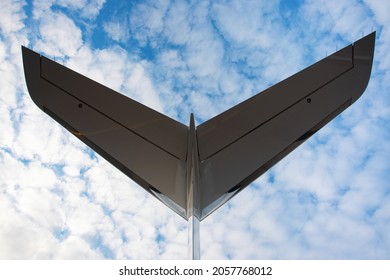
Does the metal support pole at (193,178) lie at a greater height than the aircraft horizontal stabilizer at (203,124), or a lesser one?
lesser

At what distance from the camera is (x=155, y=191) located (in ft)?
26.9

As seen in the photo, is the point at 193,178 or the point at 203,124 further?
the point at 203,124

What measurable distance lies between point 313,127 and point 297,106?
26.3 inches

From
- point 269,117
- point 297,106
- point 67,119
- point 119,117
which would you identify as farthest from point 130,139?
point 297,106

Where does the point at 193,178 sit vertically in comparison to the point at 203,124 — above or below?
below

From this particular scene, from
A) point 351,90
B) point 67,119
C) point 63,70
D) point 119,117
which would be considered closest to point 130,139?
point 119,117

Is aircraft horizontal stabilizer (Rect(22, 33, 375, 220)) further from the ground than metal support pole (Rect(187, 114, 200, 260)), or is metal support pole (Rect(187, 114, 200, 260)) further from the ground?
aircraft horizontal stabilizer (Rect(22, 33, 375, 220))

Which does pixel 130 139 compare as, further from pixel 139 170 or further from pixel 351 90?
pixel 351 90
